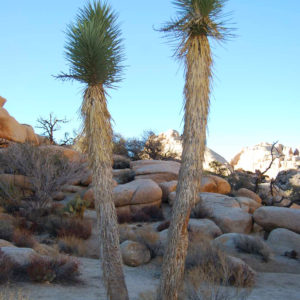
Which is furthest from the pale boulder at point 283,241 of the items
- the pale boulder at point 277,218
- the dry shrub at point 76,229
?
the dry shrub at point 76,229

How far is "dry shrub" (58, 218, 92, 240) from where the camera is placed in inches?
522

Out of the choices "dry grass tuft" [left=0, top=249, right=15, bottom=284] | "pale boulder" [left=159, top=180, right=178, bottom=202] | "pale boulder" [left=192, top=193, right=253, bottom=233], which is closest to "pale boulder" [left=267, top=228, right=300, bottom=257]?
"pale boulder" [left=192, top=193, right=253, bottom=233]

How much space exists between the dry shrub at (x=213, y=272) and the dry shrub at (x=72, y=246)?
381cm

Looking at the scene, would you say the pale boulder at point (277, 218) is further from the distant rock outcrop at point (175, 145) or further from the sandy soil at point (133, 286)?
the distant rock outcrop at point (175, 145)

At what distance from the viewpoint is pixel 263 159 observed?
6250 cm

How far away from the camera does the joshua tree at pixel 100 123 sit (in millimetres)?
5875

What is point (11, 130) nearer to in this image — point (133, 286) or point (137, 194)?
point (137, 194)

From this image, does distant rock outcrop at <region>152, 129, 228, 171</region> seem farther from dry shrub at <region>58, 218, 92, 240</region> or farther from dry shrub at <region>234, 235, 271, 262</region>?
dry shrub at <region>234, 235, 271, 262</region>

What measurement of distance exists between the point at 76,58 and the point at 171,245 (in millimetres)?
3475

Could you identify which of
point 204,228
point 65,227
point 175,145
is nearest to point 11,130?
point 65,227

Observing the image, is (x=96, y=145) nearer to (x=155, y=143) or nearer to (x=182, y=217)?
(x=182, y=217)

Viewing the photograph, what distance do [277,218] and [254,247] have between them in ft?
13.6

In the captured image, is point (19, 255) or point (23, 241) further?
point (23, 241)

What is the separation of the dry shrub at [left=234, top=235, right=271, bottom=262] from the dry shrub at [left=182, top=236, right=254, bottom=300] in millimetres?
1875
